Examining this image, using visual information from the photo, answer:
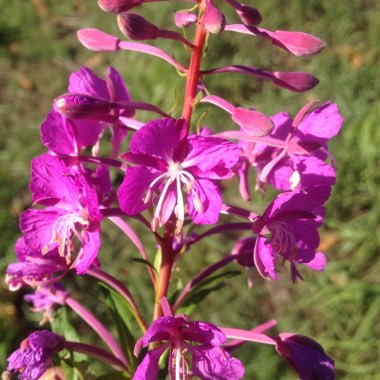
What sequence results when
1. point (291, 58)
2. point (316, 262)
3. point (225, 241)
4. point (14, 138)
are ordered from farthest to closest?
point (291, 58) < point (14, 138) < point (225, 241) < point (316, 262)

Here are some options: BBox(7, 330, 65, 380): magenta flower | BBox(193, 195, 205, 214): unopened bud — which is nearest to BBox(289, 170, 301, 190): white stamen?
BBox(193, 195, 205, 214): unopened bud

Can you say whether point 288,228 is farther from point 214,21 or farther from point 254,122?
point 214,21

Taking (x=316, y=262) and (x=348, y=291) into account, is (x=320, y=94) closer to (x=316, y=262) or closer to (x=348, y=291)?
(x=348, y=291)

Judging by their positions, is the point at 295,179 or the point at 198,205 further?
the point at 295,179

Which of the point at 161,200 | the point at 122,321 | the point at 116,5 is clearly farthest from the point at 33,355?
the point at 116,5

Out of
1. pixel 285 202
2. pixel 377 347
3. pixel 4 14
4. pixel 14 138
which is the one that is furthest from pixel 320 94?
pixel 285 202
